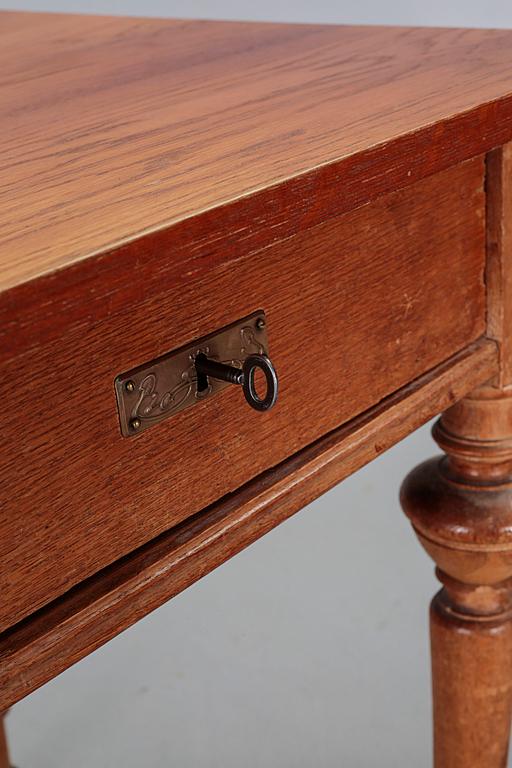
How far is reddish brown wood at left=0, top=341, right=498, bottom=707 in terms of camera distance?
0.48 m

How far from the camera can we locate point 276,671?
1.26 meters

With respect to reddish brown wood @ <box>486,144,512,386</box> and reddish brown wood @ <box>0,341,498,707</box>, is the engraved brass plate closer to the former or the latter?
reddish brown wood @ <box>0,341,498,707</box>

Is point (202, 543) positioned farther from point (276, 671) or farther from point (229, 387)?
point (276, 671)

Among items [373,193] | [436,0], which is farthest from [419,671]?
[436,0]

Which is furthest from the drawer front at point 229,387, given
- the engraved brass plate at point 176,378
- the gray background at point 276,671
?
the gray background at point 276,671

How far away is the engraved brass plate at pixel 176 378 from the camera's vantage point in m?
0.49

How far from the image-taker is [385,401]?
0.65 meters

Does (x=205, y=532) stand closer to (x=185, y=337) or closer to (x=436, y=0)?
(x=185, y=337)

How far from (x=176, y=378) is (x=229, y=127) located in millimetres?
144

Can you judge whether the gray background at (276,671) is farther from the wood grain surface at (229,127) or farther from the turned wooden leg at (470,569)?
the wood grain surface at (229,127)

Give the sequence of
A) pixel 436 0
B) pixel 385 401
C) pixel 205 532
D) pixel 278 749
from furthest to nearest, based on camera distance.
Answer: pixel 436 0 → pixel 278 749 → pixel 385 401 → pixel 205 532

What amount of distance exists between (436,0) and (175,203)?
145 cm

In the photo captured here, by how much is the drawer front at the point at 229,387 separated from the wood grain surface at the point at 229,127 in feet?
0.11

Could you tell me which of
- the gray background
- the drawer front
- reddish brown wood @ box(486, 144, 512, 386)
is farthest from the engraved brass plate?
the gray background
